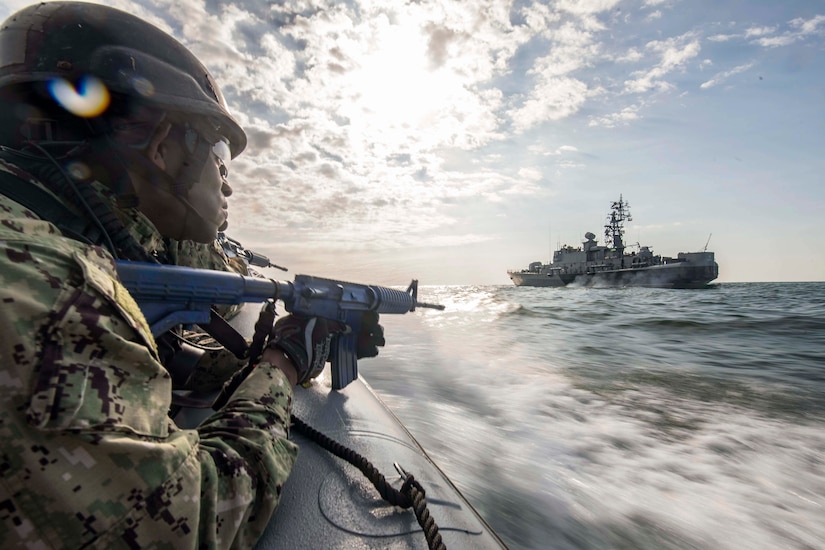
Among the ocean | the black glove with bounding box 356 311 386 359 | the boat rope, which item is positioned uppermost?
the black glove with bounding box 356 311 386 359

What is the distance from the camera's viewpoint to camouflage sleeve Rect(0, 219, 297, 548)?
59cm

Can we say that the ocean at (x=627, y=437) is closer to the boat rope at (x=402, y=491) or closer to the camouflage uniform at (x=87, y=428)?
the boat rope at (x=402, y=491)

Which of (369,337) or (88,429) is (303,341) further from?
(88,429)

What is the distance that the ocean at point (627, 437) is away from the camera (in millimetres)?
2279

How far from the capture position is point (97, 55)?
1.48 metres

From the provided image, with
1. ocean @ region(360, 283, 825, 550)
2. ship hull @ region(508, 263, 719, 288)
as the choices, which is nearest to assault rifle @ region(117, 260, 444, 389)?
ocean @ region(360, 283, 825, 550)

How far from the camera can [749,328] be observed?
944cm

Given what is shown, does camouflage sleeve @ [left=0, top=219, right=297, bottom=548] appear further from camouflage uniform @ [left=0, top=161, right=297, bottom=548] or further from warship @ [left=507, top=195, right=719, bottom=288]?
warship @ [left=507, top=195, right=719, bottom=288]

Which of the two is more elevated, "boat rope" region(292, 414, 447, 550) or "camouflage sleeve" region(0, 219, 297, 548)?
"camouflage sleeve" region(0, 219, 297, 548)

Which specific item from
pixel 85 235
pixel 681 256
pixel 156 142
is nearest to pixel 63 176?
pixel 85 235

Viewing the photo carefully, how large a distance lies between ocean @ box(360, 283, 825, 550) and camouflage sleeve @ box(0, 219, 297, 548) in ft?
6.10

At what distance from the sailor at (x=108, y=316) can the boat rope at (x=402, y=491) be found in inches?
12.4

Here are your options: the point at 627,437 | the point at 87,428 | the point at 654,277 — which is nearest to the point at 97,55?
the point at 87,428

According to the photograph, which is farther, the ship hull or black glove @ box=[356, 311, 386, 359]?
the ship hull
